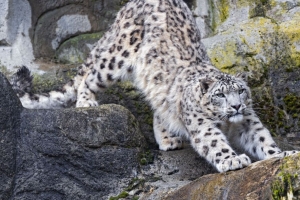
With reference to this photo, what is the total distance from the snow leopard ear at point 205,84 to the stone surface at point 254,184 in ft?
3.26

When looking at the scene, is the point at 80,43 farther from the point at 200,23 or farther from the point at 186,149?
the point at 186,149

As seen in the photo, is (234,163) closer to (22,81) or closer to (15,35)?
(22,81)

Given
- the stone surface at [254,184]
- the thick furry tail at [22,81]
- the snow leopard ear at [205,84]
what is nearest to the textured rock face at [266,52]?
the snow leopard ear at [205,84]

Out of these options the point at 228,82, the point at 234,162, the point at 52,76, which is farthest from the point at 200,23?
the point at 234,162

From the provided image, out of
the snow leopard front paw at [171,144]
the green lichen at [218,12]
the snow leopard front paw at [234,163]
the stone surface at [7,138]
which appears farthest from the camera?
the green lichen at [218,12]

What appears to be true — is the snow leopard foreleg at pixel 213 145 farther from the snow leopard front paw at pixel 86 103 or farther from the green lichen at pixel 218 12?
the green lichen at pixel 218 12

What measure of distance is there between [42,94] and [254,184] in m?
2.57

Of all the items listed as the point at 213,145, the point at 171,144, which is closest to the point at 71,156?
the point at 213,145

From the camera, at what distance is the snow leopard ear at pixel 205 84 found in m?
4.48

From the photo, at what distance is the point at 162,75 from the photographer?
5031 millimetres

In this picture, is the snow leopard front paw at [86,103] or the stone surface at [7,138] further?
the snow leopard front paw at [86,103]

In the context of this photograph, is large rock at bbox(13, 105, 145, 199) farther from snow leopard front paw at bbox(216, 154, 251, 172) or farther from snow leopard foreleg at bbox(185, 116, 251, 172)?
snow leopard front paw at bbox(216, 154, 251, 172)

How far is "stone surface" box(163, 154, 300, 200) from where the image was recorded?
2918mm

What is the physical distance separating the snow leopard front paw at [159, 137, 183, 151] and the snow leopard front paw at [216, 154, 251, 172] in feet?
3.57
